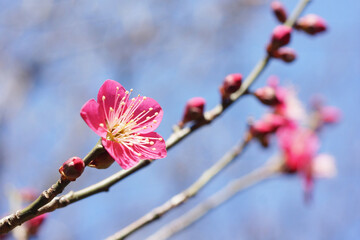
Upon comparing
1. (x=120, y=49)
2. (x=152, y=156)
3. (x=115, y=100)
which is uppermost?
(x=120, y=49)

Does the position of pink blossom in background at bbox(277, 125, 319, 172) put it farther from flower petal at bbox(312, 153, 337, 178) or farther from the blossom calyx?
the blossom calyx

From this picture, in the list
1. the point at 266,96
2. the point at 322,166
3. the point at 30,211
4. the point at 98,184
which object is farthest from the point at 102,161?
the point at 322,166

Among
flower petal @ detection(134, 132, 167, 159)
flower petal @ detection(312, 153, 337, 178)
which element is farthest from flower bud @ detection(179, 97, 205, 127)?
flower petal @ detection(312, 153, 337, 178)

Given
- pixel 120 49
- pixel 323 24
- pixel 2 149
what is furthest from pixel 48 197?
pixel 120 49

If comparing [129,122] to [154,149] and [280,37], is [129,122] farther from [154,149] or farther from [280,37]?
[280,37]

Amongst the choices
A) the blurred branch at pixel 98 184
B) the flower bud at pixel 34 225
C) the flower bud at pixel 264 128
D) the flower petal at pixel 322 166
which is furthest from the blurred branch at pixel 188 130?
the flower petal at pixel 322 166

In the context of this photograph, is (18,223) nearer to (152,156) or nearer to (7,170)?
(152,156)
